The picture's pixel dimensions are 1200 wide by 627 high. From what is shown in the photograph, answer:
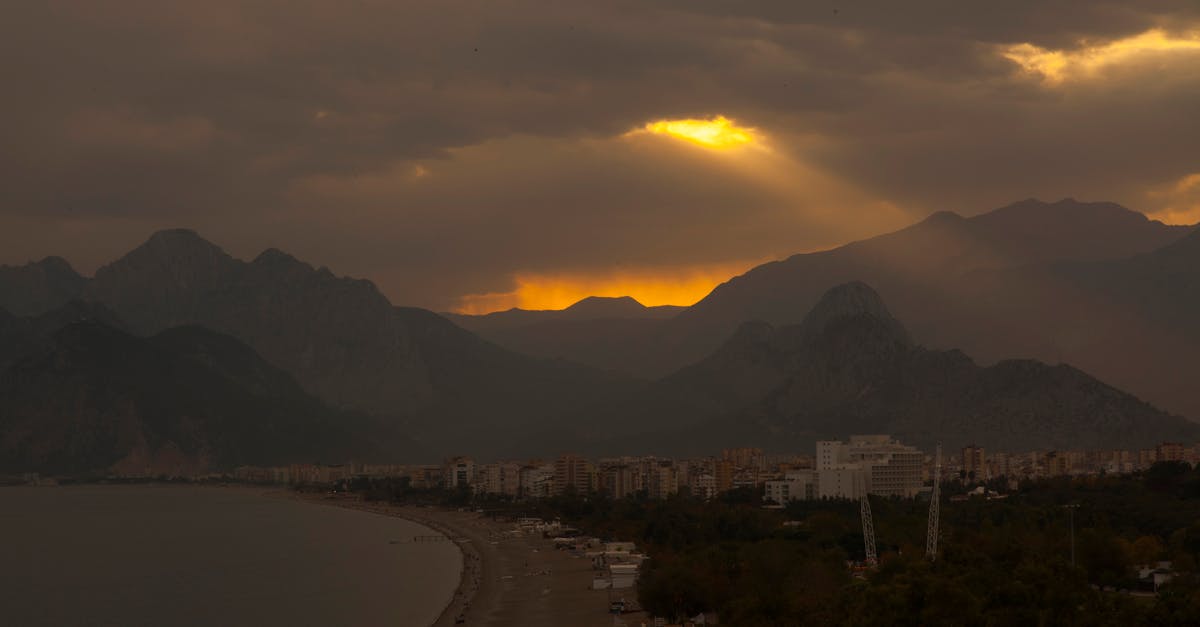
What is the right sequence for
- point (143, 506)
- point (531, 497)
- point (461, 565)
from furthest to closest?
point (143, 506)
point (531, 497)
point (461, 565)

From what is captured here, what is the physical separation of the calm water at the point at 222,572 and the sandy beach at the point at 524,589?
5.81 feet

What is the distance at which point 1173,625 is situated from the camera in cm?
3491

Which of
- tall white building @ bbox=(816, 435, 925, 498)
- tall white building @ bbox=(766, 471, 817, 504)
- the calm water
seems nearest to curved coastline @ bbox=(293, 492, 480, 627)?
the calm water

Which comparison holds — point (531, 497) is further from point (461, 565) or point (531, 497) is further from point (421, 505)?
point (461, 565)

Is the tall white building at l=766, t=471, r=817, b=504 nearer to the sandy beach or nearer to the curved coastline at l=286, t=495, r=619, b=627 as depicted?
the curved coastline at l=286, t=495, r=619, b=627

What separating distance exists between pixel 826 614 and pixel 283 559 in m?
67.8

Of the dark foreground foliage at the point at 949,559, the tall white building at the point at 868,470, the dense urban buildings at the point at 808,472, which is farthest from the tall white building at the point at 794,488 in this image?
the dark foreground foliage at the point at 949,559

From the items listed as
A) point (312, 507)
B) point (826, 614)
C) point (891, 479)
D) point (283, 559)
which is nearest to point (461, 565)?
point (283, 559)

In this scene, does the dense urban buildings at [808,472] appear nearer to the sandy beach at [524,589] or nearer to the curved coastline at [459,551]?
the curved coastline at [459,551]

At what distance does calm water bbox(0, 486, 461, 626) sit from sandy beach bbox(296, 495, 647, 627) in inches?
69.7

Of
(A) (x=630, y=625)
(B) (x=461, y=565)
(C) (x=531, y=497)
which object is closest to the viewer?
(A) (x=630, y=625)

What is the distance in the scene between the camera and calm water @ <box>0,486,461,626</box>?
73.8 meters

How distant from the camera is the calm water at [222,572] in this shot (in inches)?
2904

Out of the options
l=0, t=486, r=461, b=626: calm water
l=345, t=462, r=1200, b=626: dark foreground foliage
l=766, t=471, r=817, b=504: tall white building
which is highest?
l=766, t=471, r=817, b=504: tall white building
